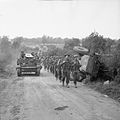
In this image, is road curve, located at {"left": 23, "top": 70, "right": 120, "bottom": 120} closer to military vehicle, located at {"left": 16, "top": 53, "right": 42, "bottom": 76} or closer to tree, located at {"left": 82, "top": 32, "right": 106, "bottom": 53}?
tree, located at {"left": 82, "top": 32, "right": 106, "bottom": 53}

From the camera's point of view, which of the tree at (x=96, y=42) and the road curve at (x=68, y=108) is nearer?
the road curve at (x=68, y=108)

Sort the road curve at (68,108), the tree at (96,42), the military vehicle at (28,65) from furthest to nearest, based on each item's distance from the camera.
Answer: the military vehicle at (28,65), the tree at (96,42), the road curve at (68,108)

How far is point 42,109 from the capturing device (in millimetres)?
9352

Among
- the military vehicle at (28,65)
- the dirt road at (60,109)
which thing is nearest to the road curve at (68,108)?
the dirt road at (60,109)

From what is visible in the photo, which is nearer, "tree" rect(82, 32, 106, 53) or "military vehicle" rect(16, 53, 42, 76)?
"tree" rect(82, 32, 106, 53)

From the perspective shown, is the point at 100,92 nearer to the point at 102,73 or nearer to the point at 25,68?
the point at 102,73

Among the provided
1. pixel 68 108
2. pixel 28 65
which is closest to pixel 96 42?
pixel 28 65

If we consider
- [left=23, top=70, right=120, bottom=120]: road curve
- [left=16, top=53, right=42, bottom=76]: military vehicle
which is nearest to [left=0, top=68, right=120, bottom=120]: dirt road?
[left=23, top=70, right=120, bottom=120]: road curve

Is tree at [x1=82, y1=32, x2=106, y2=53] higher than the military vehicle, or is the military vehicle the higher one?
tree at [x1=82, y1=32, x2=106, y2=53]

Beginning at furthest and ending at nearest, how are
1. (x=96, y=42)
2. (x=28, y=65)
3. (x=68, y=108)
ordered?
(x=28, y=65) < (x=96, y=42) < (x=68, y=108)

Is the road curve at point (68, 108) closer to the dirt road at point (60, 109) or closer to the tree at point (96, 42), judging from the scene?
the dirt road at point (60, 109)

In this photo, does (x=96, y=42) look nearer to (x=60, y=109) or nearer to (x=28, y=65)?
Result: (x=28, y=65)

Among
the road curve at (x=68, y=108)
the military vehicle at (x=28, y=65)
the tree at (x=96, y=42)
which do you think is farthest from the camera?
the military vehicle at (x=28, y=65)

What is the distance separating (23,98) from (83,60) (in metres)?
8.16
